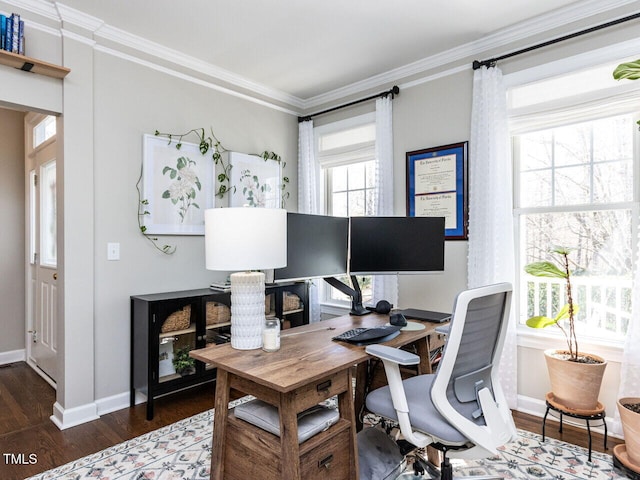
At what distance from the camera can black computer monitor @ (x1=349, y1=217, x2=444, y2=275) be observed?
248cm

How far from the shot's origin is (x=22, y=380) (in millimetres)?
3299

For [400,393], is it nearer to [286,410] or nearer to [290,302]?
[286,410]

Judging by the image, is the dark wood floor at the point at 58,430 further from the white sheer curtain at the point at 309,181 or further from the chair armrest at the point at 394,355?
the chair armrest at the point at 394,355

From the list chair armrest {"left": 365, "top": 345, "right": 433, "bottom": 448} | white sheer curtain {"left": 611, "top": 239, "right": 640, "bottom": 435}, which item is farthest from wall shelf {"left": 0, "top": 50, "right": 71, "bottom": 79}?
white sheer curtain {"left": 611, "top": 239, "right": 640, "bottom": 435}

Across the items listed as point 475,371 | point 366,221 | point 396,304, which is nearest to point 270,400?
point 475,371

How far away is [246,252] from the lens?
1661mm

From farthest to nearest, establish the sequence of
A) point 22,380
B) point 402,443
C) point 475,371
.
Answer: point 22,380
point 402,443
point 475,371

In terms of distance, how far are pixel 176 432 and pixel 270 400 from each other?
1.35 metres

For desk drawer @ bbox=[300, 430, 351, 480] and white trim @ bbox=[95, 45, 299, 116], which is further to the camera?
white trim @ bbox=[95, 45, 299, 116]

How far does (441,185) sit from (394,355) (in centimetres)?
190

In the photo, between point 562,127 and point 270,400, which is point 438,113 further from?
point 270,400

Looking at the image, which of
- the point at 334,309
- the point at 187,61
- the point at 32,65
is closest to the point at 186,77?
the point at 187,61

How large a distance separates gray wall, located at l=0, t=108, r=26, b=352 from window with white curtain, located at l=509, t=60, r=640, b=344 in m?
4.46

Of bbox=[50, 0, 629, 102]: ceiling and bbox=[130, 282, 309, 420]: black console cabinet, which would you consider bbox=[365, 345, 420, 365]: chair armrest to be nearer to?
bbox=[130, 282, 309, 420]: black console cabinet
